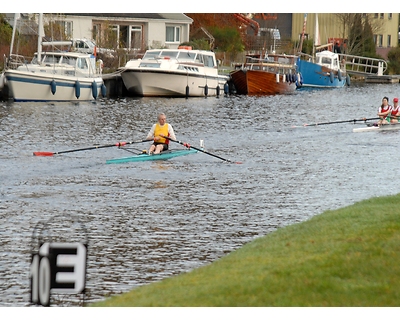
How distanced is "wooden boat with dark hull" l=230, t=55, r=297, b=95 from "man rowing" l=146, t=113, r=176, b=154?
33.6 metres

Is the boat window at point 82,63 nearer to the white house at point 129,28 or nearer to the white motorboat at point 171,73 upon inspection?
the white motorboat at point 171,73

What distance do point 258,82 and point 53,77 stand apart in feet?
60.9

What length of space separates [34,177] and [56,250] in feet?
41.2

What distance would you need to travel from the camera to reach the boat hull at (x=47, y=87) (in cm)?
4128

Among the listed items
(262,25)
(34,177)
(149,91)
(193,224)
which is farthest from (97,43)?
(193,224)

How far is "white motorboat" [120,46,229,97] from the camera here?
48781 millimetres

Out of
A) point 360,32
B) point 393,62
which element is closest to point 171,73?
point 360,32

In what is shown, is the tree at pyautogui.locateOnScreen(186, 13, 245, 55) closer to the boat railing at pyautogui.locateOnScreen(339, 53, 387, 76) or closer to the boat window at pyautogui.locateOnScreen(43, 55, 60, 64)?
the boat railing at pyautogui.locateOnScreen(339, 53, 387, 76)

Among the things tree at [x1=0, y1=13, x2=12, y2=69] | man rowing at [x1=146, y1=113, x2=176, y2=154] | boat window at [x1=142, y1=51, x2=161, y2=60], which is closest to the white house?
tree at [x1=0, y1=13, x2=12, y2=69]

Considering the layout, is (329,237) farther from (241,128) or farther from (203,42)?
(203,42)

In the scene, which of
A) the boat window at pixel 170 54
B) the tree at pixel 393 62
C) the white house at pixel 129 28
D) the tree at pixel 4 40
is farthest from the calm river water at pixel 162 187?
the tree at pixel 393 62

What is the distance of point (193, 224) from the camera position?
1473 centimetres

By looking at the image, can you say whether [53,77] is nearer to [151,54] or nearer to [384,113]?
[151,54]

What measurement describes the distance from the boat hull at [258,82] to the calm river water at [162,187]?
1837cm
